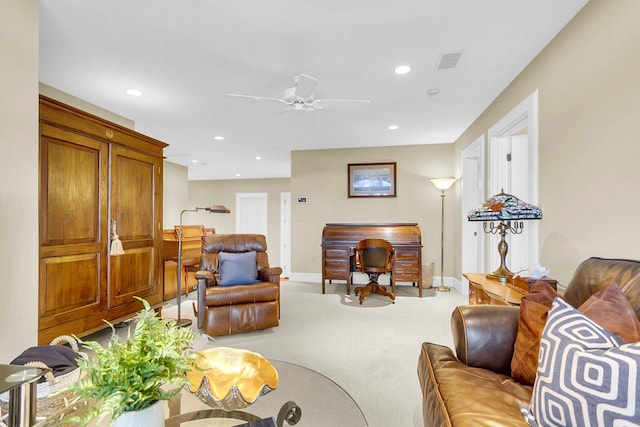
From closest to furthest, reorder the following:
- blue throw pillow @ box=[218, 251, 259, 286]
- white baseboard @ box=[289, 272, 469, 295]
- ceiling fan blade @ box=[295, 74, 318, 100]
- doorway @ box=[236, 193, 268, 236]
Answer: ceiling fan blade @ box=[295, 74, 318, 100] < blue throw pillow @ box=[218, 251, 259, 286] < white baseboard @ box=[289, 272, 469, 295] < doorway @ box=[236, 193, 268, 236]

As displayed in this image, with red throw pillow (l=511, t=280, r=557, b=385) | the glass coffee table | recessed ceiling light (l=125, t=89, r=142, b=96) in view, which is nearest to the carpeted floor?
the glass coffee table

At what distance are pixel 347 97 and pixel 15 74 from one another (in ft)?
8.44

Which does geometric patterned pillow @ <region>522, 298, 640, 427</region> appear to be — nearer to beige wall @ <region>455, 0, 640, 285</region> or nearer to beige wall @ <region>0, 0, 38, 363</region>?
beige wall @ <region>455, 0, 640, 285</region>

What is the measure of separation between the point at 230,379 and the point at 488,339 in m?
1.10

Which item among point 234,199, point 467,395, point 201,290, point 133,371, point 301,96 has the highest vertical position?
point 301,96

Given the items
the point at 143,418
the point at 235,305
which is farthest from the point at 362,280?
the point at 143,418

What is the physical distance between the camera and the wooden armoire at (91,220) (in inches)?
82.2

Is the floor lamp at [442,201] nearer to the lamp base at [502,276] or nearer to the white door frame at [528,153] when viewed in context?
the white door frame at [528,153]

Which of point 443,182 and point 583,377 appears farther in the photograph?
point 443,182

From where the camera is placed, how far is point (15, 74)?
162 cm

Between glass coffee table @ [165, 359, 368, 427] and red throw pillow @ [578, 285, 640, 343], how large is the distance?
0.84 meters

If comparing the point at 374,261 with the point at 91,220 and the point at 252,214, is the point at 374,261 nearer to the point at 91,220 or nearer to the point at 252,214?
the point at 91,220

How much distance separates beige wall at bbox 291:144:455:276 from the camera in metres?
5.14

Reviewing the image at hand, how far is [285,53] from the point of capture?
92.6 inches
